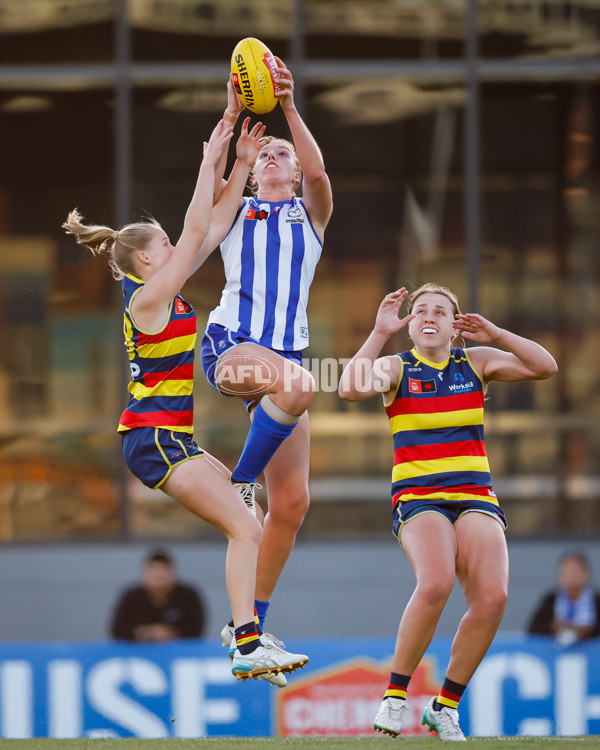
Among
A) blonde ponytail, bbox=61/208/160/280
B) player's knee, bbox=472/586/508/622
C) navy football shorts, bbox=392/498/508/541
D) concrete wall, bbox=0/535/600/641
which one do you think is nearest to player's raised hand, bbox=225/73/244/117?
blonde ponytail, bbox=61/208/160/280

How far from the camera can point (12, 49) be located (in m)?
10.4

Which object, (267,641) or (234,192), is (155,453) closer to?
(267,641)

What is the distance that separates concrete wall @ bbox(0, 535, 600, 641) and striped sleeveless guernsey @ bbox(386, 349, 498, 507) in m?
4.73

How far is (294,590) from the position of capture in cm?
1002

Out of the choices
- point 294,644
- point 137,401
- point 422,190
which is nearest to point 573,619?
point 294,644

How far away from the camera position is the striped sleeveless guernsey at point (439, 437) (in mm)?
5340

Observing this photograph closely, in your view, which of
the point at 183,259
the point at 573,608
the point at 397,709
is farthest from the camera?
the point at 573,608

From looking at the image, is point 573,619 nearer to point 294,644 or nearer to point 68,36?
point 294,644

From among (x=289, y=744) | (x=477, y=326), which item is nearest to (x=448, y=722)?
(x=289, y=744)

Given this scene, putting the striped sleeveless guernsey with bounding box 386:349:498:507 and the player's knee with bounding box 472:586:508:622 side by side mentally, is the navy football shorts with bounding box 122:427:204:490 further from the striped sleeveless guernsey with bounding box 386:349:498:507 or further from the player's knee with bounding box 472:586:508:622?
the player's knee with bounding box 472:586:508:622

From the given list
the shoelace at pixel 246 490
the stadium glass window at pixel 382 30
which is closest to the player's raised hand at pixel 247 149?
the shoelace at pixel 246 490

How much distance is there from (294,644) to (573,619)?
235cm

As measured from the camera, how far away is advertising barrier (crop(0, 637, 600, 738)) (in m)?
7.43

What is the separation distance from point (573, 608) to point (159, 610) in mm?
3061
